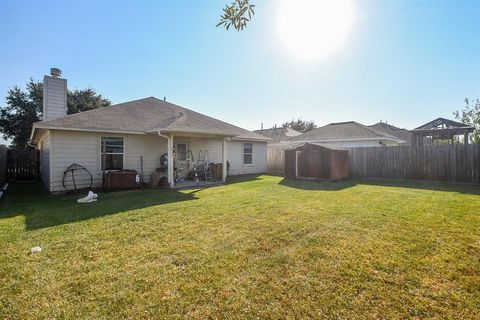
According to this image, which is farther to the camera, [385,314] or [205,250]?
[205,250]

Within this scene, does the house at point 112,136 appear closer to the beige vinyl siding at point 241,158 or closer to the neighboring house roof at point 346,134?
the beige vinyl siding at point 241,158

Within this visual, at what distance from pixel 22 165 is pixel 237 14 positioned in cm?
1589

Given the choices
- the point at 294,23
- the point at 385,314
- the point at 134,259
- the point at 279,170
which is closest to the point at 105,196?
the point at 134,259

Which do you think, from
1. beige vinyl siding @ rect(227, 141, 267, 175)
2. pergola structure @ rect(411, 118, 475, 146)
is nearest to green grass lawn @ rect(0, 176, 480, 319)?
beige vinyl siding @ rect(227, 141, 267, 175)

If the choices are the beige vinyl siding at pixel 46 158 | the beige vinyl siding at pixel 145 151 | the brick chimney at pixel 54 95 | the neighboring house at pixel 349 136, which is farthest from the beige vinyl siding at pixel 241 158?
the beige vinyl siding at pixel 46 158

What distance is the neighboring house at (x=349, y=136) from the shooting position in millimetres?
17750

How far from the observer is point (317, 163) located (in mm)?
12242

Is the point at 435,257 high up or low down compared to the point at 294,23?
down

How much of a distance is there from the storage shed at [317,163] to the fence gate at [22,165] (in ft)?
45.6

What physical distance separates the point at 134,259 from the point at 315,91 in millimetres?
13964

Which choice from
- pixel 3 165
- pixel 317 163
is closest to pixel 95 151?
pixel 3 165

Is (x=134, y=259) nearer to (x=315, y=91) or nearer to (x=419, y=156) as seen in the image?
(x=419, y=156)

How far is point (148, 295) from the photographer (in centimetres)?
258

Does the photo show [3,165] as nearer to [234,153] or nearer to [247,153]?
[234,153]
